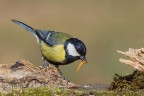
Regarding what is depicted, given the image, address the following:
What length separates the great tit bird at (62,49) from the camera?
739 cm

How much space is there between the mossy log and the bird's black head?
122 cm

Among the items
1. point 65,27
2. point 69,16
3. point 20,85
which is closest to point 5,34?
point 65,27

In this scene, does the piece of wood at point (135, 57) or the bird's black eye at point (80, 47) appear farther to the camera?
the bird's black eye at point (80, 47)

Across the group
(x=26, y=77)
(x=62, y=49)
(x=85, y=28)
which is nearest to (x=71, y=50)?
(x=62, y=49)

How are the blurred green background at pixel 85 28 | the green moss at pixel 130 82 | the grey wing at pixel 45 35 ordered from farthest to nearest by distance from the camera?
the blurred green background at pixel 85 28 < the grey wing at pixel 45 35 < the green moss at pixel 130 82

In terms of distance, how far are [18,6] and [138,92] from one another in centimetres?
1493

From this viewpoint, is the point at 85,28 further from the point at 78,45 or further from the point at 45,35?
the point at 78,45

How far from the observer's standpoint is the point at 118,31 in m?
16.1

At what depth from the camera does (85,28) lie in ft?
58.6

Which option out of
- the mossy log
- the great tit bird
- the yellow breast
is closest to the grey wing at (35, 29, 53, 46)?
the great tit bird

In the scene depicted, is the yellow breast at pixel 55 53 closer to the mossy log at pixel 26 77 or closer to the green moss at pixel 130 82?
the mossy log at pixel 26 77

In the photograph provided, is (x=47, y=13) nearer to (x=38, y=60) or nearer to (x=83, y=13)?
(x=83, y=13)

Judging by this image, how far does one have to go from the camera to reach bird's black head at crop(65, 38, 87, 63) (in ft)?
24.1

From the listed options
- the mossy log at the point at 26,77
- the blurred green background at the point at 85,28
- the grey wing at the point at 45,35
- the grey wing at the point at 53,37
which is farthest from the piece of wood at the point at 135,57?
the blurred green background at the point at 85,28
